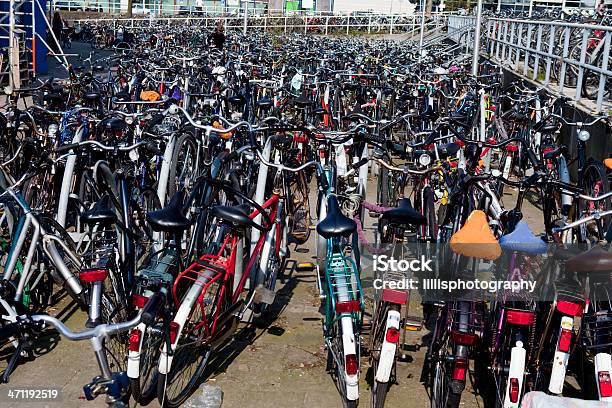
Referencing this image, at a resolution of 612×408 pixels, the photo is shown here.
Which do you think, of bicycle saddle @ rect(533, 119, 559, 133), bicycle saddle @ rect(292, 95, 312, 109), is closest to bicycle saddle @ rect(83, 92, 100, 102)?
bicycle saddle @ rect(292, 95, 312, 109)

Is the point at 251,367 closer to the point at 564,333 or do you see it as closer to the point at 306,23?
the point at 564,333

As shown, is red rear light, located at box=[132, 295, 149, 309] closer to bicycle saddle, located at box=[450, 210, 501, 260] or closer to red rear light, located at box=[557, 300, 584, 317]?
bicycle saddle, located at box=[450, 210, 501, 260]

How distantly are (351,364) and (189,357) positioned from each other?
40.1 inches

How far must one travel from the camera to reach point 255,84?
9.95m

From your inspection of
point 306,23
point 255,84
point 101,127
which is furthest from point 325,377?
point 306,23

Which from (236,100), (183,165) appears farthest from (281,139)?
(236,100)

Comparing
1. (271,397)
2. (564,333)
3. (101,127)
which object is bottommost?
(271,397)

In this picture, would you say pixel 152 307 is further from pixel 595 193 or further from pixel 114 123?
pixel 595 193

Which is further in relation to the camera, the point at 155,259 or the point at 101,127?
the point at 101,127

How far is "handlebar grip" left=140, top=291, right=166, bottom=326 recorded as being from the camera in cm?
297

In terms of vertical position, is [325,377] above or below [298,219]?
below

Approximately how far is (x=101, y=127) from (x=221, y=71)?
4.11 metres

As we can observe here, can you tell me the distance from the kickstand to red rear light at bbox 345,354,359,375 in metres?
Result: 1.80

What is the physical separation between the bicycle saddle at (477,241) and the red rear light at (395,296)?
14.2 inches
